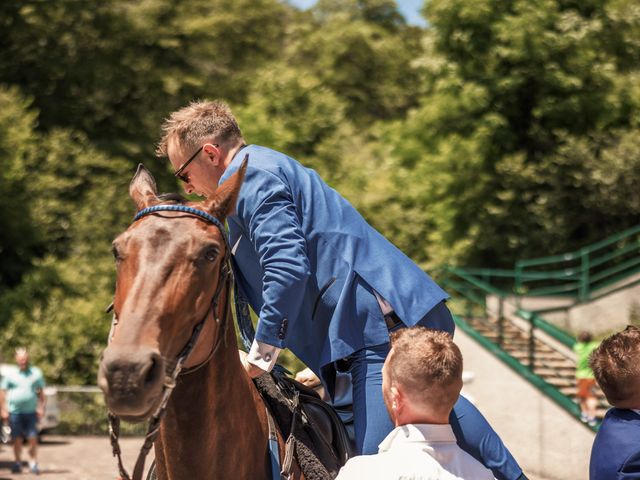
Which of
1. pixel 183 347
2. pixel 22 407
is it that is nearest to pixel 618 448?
pixel 183 347

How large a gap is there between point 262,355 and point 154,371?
0.84 m

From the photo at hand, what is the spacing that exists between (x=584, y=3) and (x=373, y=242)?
23.3m

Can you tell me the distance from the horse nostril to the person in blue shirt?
1303 cm

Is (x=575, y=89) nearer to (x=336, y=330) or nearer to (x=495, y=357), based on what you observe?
(x=495, y=357)

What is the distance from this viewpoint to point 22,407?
15.0 m

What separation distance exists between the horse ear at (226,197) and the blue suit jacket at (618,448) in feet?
5.62

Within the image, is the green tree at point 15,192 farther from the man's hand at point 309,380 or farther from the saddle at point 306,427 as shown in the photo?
the saddle at point 306,427

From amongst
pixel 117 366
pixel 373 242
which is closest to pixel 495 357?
pixel 373 242

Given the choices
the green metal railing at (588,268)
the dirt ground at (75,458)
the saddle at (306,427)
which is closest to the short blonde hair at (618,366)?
the saddle at (306,427)

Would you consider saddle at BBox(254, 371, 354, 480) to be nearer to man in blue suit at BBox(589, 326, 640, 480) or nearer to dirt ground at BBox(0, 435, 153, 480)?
man in blue suit at BBox(589, 326, 640, 480)

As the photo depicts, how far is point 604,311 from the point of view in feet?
69.8

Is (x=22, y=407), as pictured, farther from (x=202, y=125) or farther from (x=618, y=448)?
(x=618, y=448)

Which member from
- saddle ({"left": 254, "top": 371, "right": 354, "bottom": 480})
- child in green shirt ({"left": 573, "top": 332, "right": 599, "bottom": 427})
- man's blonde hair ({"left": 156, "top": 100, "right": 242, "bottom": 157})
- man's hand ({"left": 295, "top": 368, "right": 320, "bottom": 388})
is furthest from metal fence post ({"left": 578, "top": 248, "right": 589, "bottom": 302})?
man's blonde hair ({"left": 156, "top": 100, "right": 242, "bottom": 157})

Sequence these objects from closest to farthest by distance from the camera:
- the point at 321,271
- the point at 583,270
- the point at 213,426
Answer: the point at 213,426 → the point at 321,271 → the point at 583,270
